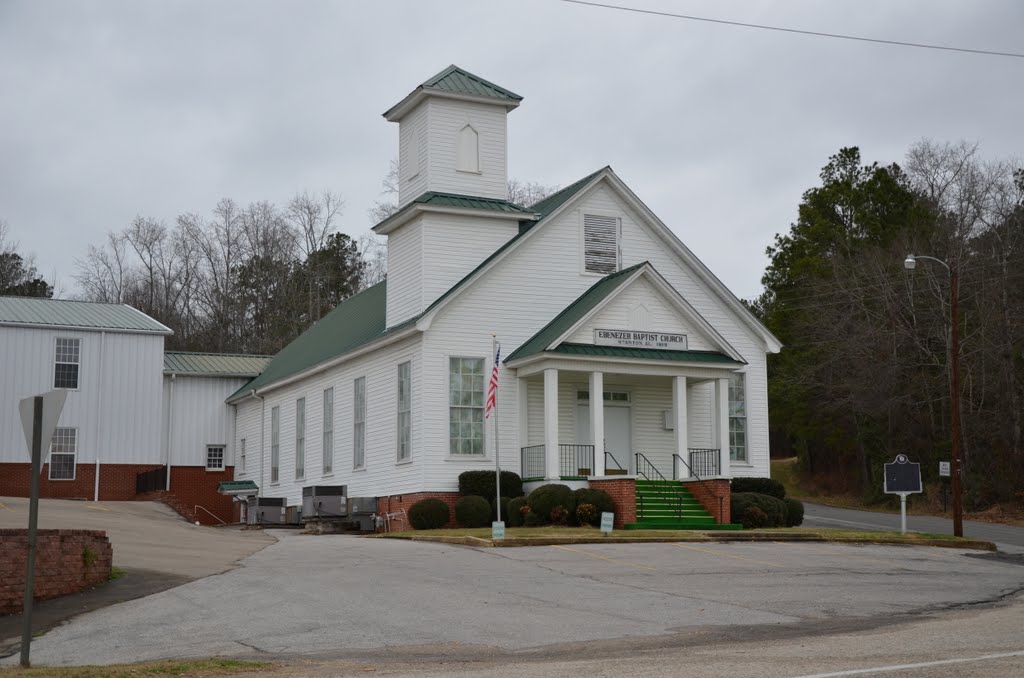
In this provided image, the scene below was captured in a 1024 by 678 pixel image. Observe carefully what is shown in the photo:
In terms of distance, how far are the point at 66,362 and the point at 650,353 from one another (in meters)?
22.8

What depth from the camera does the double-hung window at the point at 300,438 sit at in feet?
130

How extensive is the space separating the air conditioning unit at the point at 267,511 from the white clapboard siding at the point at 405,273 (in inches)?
334

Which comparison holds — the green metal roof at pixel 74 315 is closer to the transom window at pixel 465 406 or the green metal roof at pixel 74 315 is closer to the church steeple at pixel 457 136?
the church steeple at pixel 457 136

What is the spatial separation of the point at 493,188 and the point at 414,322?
526cm

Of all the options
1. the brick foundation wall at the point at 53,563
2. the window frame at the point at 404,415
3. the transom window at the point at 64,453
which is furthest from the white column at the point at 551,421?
the transom window at the point at 64,453

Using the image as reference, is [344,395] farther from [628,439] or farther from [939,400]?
[939,400]

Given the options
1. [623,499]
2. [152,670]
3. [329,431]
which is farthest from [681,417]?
[152,670]

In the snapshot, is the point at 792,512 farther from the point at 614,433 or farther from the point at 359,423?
the point at 359,423

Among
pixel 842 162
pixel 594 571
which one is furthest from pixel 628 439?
pixel 842 162

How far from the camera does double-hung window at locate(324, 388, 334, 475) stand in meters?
37.1

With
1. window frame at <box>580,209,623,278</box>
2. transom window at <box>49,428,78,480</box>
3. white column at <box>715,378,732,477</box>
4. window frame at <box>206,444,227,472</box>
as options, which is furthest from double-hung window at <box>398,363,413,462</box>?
window frame at <box>206,444,227,472</box>

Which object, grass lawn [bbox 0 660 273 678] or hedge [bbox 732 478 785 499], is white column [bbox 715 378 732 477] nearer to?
hedge [bbox 732 478 785 499]

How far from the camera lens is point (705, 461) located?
32.7 m

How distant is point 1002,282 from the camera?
49031 millimetres
